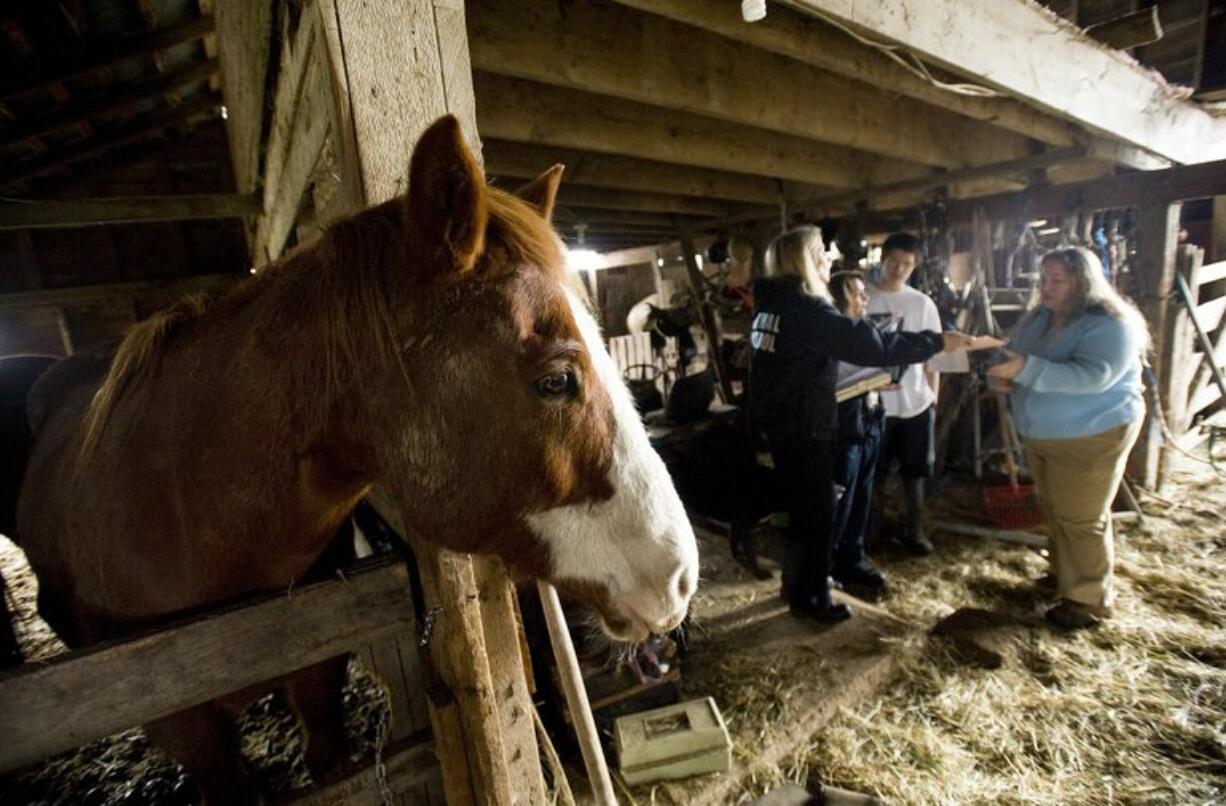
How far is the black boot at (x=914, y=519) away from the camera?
4.33 meters

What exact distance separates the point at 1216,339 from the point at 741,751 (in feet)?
22.2

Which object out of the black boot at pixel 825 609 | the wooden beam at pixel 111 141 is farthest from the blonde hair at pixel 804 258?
the wooden beam at pixel 111 141

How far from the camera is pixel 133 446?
120 cm

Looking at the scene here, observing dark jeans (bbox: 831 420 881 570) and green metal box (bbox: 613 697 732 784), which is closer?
green metal box (bbox: 613 697 732 784)

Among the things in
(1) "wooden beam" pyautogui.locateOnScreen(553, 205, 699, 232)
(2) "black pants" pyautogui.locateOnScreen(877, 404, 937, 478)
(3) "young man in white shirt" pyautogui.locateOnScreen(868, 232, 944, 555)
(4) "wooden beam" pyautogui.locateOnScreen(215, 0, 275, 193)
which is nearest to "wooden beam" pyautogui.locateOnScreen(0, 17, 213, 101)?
(4) "wooden beam" pyautogui.locateOnScreen(215, 0, 275, 193)

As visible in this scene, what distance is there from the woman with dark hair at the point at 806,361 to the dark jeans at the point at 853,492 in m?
0.31

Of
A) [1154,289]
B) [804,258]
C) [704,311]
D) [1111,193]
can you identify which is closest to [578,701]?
[804,258]

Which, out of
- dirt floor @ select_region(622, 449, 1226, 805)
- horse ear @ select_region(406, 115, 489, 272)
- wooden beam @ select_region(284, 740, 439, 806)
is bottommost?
dirt floor @ select_region(622, 449, 1226, 805)

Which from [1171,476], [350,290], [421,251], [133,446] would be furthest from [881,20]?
[1171,476]

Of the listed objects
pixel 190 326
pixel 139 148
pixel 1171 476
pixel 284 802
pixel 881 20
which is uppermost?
pixel 139 148

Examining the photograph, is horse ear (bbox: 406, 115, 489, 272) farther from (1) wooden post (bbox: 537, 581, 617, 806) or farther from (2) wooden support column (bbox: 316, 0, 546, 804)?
(1) wooden post (bbox: 537, 581, 617, 806)

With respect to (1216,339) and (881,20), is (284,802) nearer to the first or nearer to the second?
(881,20)

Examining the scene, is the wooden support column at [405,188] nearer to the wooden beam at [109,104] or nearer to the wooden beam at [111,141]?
the wooden beam at [109,104]

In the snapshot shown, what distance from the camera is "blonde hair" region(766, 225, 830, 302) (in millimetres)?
2855
